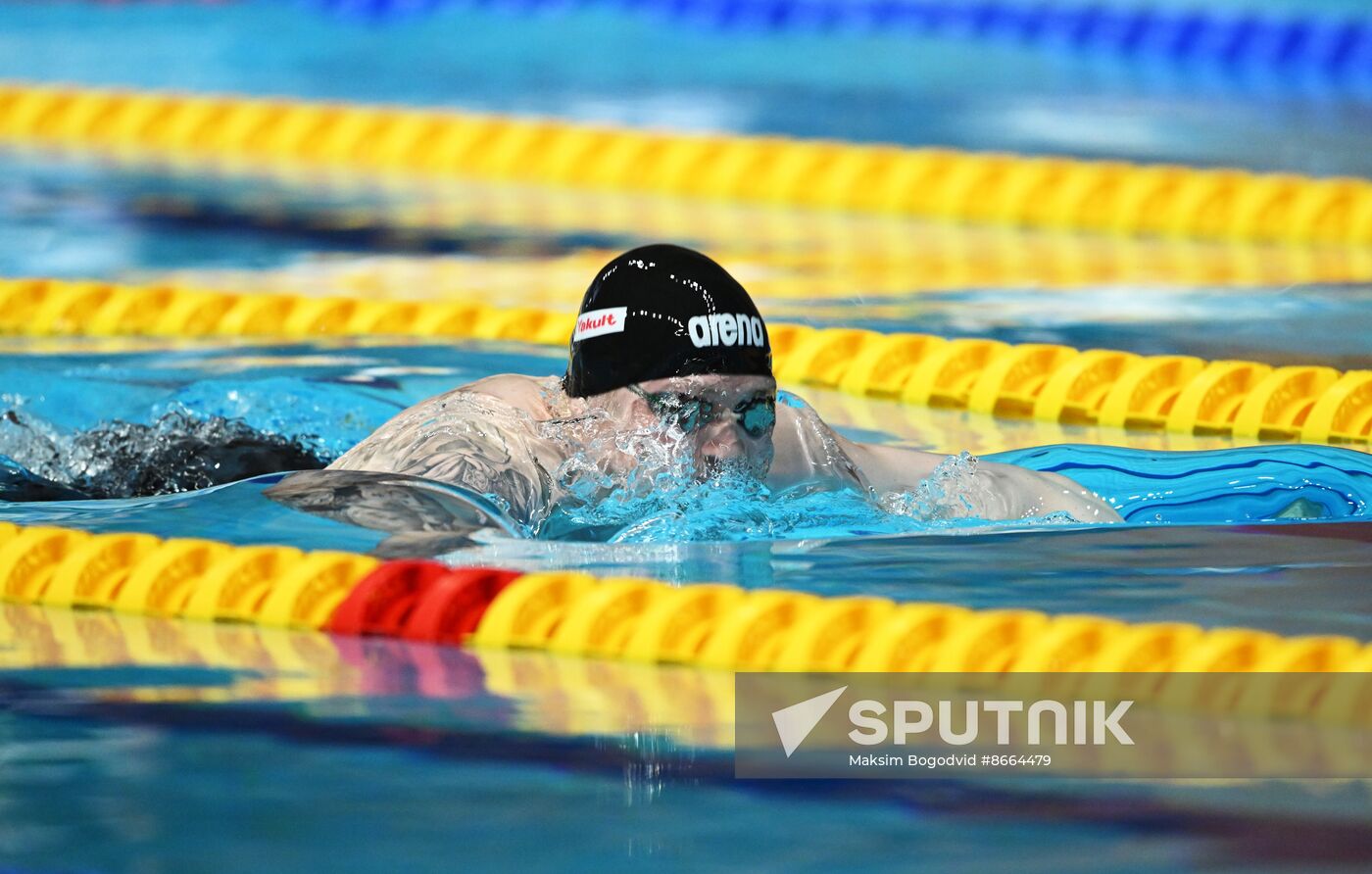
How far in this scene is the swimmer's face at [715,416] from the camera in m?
3.81

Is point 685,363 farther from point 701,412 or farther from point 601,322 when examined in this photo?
point 601,322

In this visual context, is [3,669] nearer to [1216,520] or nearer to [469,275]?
[1216,520]

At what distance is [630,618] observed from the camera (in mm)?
3607

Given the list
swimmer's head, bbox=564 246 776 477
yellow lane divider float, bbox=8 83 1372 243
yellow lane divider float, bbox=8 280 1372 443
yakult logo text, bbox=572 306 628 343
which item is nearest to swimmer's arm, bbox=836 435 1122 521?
swimmer's head, bbox=564 246 776 477

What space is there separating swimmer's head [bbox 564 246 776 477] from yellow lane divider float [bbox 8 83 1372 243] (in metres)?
3.84

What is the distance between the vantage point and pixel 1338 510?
13.9 feet

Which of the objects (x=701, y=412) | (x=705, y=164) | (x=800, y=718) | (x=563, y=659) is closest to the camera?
(x=800, y=718)

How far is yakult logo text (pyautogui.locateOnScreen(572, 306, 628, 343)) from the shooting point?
3.89m

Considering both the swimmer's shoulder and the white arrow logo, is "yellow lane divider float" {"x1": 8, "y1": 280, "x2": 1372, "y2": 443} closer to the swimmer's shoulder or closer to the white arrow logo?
the swimmer's shoulder

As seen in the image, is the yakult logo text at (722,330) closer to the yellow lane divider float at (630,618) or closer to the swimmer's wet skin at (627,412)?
the swimmer's wet skin at (627,412)

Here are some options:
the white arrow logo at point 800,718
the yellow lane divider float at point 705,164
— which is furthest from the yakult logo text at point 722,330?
the yellow lane divider float at point 705,164

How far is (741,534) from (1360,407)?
176cm

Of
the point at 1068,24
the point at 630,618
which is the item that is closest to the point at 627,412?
the point at 630,618

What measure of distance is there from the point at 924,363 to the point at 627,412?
1.79 m
